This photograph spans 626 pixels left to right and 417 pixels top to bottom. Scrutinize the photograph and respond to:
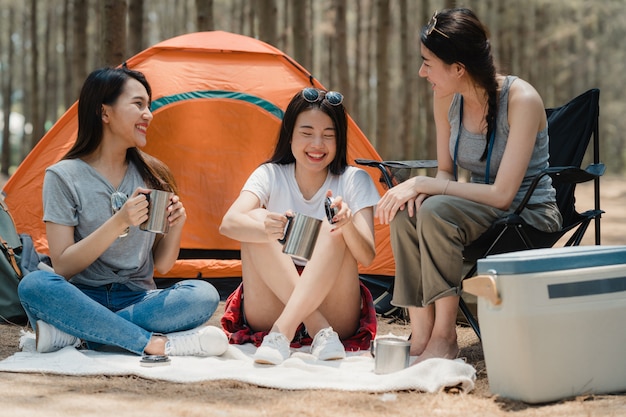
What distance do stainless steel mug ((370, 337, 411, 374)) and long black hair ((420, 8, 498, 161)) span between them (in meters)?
0.86

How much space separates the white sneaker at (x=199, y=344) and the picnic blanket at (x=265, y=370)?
0.11ft

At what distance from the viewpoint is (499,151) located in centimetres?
297

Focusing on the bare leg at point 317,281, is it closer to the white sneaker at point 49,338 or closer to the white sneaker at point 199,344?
the white sneaker at point 199,344

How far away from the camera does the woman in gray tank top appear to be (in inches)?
108

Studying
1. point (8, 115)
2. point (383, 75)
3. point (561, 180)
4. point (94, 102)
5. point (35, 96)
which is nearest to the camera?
point (561, 180)

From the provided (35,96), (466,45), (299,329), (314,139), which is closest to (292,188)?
(314,139)

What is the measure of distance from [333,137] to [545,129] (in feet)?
2.66

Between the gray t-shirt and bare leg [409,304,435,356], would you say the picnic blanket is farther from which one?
the gray t-shirt

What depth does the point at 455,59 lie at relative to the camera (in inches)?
115

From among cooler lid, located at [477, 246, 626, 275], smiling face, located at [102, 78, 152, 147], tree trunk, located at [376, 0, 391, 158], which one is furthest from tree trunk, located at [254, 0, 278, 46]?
cooler lid, located at [477, 246, 626, 275]

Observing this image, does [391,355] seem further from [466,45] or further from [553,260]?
[466,45]

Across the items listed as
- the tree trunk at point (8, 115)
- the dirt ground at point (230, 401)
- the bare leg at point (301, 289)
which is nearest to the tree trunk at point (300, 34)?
the bare leg at point (301, 289)

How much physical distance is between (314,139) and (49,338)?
124cm

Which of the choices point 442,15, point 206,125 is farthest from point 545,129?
point 206,125
